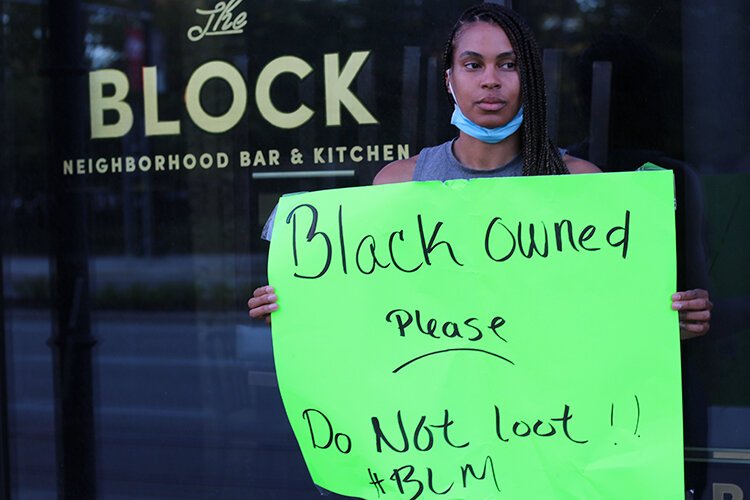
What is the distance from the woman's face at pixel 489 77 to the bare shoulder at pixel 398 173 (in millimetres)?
264

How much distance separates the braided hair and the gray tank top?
53 mm

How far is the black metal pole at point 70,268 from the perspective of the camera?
3705mm

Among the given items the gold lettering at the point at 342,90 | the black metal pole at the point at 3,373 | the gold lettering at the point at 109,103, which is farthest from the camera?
the black metal pole at the point at 3,373

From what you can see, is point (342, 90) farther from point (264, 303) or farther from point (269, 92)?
point (264, 303)

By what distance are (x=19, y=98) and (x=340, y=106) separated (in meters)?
1.29

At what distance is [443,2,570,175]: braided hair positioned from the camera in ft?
7.05

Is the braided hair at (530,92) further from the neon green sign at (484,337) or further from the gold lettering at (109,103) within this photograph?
the gold lettering at (109,103)

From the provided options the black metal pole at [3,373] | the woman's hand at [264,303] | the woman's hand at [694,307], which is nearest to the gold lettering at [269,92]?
the black metal pole at [3,373]

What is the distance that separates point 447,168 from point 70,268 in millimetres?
1962

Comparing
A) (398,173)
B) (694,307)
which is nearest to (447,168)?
(398,173)

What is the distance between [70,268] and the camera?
149 inches

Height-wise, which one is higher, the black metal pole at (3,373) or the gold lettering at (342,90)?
the gold lettering at (342,90)

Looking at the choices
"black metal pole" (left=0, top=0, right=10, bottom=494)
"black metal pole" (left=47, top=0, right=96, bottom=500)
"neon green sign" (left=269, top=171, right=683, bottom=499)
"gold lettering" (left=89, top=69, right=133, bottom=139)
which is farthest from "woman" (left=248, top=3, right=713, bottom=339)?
"black metal pole" (left=0, top=0, right=10, bottom=494)

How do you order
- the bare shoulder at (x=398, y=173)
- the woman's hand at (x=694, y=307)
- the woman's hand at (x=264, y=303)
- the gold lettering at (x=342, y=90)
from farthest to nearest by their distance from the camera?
the gold lettering at (x=342, y=90), the bare shoulder at (x=398, y=173), the woman's hand at (x=264, y=303), the woman's hand at (x=694, y=307)
